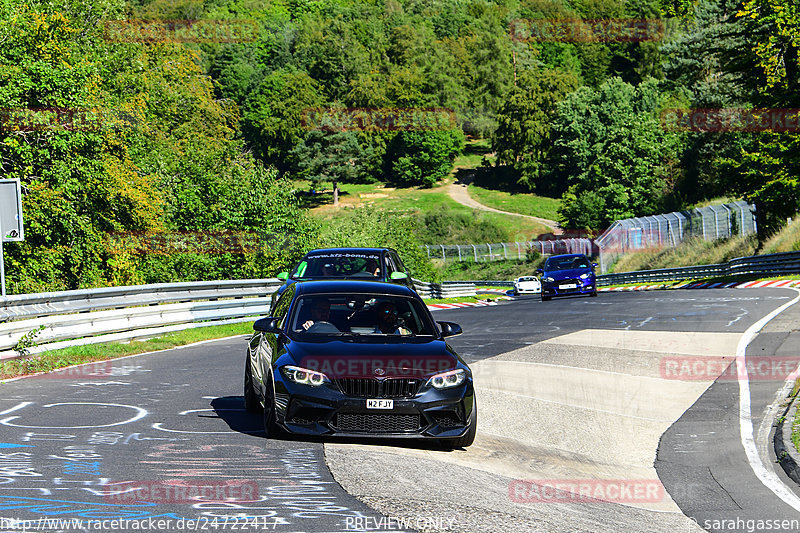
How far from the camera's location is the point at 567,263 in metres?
34.5

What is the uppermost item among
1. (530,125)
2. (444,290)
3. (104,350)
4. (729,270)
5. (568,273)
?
(530,125)

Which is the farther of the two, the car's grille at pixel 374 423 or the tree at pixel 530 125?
the tree at pixel 530 125

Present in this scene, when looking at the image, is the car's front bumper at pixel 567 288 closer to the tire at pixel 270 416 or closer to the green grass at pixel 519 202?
the tire at pixel 270 416

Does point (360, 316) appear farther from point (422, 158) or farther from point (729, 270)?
point (422, 158)

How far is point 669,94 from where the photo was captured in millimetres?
119062

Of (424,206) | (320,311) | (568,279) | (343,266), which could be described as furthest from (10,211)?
(424,206)

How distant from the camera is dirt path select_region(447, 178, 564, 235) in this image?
103688mm

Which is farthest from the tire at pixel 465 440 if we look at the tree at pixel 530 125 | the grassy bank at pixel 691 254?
the tree at pixel 530 125

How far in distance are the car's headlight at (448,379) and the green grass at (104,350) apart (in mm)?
7642

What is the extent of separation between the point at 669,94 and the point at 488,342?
354 feet

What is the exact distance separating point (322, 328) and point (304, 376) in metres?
1.02

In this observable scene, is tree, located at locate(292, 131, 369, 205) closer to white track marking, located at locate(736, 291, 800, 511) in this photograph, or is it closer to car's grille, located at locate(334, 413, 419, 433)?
white track marking, located at locate(736, 291, 800, 511)

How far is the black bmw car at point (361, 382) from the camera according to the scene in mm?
8305

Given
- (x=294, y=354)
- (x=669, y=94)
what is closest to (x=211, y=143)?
(x=294, y=354)
